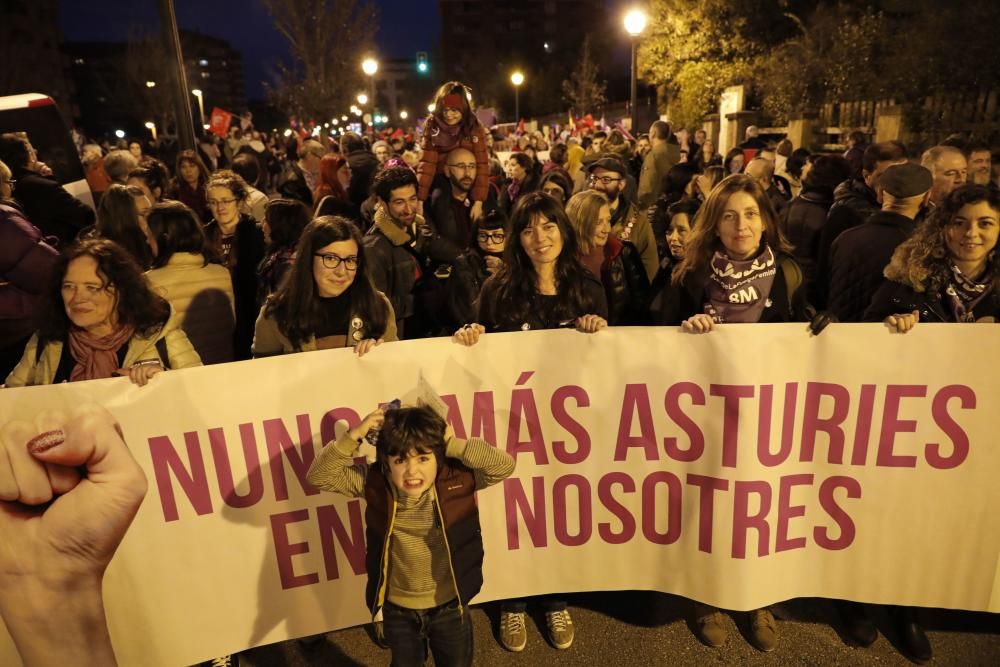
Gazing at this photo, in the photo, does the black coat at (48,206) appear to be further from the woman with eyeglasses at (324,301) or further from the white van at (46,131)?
the woman with eyeglasses at (324,301)

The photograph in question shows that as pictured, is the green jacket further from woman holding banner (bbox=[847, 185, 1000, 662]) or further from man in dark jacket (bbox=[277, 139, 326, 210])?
man in dark jacket (bbox=[277, 139, 326, 210])

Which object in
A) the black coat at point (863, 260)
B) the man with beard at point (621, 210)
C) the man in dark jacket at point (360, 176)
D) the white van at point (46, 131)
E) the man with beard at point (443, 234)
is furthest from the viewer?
the white van at point (46, 131)

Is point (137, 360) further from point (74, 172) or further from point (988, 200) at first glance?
point (74, 172)

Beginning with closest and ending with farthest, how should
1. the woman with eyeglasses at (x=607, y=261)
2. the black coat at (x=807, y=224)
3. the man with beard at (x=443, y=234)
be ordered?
the woman with eyeglasses at (x=607, y=261) < the man with beard at (x=443, y=234) < the black coat at (x=807, y=224)

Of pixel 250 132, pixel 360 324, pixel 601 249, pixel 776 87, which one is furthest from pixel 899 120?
pixel 250 132

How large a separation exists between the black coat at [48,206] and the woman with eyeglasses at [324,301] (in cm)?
356

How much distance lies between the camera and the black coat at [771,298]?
10.3 feet

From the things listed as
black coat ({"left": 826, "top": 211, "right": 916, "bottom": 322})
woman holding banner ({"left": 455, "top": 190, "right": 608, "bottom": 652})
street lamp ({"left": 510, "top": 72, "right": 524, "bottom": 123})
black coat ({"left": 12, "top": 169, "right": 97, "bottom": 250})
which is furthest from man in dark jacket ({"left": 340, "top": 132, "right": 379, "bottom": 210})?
street lamp ({"left": 510, "top": 72, "right": 524, "bottom": 123})

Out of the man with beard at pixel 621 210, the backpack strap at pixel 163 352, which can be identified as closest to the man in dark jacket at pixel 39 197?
the backpack strap at pixel 163 352

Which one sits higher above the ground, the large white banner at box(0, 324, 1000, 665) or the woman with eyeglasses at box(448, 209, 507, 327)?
the woman with eyeglasses at box(448, 209, 507, 327)

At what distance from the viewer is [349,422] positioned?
283 centimetres

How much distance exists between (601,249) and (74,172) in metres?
7.18

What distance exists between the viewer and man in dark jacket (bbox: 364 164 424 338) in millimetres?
4160

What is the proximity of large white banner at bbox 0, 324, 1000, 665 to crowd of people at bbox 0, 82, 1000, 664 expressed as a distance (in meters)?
0.16
